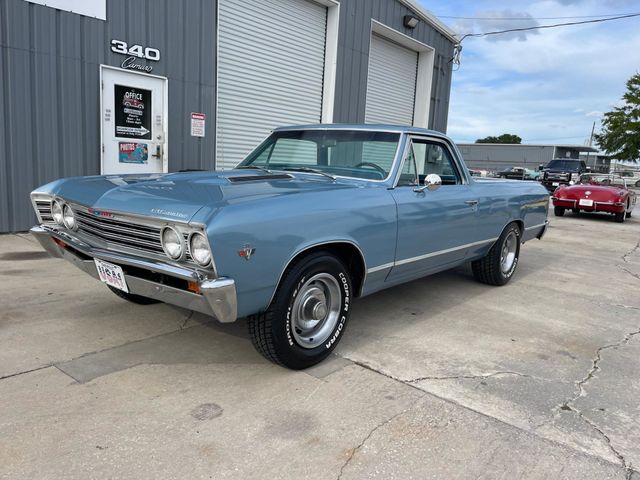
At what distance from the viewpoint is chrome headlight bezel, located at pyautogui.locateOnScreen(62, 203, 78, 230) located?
3.45m

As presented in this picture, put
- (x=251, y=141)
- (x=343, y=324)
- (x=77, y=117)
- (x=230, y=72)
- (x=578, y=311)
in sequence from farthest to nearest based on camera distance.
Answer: (x=251, y=141)
(x=230, y=72)
(x=77, y=117)
(x=578, y=311)
(x=343, y=324)

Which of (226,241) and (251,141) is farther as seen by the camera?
(251,141)

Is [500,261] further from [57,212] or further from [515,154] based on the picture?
[515,154]

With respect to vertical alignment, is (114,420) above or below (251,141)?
below

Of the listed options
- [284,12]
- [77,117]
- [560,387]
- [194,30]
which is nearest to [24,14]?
[77,117]

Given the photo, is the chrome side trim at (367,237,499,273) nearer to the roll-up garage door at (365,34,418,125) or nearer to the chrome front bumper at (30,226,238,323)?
the chrome front bumper at (30,226,238,323)

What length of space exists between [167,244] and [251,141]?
806cm

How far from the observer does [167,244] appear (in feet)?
9.11

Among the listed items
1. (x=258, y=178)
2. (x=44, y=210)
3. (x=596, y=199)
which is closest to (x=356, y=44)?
(x=596, y=199)

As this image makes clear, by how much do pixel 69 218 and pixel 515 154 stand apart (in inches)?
2426

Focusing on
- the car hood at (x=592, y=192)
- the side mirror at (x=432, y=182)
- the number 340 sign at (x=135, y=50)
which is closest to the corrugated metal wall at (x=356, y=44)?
the number 340 sign at (x=135, y=50)

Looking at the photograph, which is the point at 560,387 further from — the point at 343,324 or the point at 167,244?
the point at 167,244

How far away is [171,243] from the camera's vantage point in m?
2.77

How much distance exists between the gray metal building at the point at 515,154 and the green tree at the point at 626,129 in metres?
10.8
